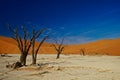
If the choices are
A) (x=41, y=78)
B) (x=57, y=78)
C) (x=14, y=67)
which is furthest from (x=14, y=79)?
(x=14, y=67)

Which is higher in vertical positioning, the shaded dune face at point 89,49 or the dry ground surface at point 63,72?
the shaded dune face at point 89,49

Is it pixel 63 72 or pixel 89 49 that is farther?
pixel 89 49

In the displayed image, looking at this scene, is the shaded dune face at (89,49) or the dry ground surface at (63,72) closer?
the dry ground surface at (63,72)

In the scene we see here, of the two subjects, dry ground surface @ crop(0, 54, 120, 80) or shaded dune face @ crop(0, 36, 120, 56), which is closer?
dry ground surface @ crop(0, 54, 120, 80)

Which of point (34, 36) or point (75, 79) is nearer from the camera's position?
point (75, 79)

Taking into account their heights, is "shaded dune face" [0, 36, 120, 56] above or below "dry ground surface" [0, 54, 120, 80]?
above

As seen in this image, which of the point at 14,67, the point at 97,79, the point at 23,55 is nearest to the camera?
the point at 97,79

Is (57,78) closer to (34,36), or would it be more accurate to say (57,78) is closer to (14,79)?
(14,79)

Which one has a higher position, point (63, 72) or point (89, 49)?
point (89, 49)

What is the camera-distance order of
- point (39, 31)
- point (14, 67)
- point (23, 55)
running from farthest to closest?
point (39, 31) → point (23, 55) → point (14, 67)

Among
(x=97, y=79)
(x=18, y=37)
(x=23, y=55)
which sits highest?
(x=18, y=37)

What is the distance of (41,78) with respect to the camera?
13953 millimetres

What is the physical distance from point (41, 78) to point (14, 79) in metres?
1.67

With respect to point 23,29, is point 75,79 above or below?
below
